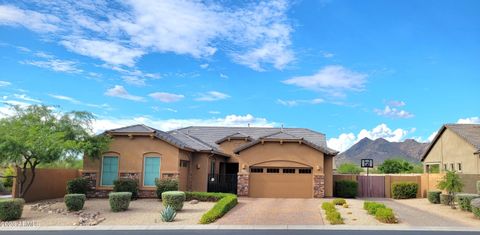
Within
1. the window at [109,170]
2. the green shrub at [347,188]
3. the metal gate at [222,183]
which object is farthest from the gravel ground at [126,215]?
the green shrub at [347,188]

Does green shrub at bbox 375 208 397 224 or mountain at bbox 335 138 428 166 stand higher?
mountain at bbox 335 138 428 166

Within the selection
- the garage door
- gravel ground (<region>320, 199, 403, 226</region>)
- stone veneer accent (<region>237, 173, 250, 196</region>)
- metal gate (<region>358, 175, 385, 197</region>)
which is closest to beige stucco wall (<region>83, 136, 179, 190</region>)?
stone veneer accent (<region>237, 173, 250, 196</region>)

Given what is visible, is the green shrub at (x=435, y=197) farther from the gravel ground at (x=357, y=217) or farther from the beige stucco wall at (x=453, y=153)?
the gravel ground at (x=357, y=217)

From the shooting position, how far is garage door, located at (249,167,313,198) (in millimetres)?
28844

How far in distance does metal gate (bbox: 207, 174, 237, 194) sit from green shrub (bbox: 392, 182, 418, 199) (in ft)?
36.1

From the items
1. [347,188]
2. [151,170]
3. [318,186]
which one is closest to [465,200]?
[318,186]

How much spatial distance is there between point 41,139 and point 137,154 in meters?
6.73

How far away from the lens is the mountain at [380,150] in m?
99.8

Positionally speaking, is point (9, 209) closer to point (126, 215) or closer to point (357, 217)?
point (126, 215)

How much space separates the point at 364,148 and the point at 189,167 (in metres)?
84.7

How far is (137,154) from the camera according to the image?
26594mm

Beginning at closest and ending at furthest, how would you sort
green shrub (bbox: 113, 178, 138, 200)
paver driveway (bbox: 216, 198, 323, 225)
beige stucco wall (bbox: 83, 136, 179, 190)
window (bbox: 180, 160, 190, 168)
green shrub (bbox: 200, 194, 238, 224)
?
green shrub (bbox: 200, 194, 238, 224) < paver driveway (bbox: 216, 198, 323, 225) < green shrub (bbox: 113, 178, 138, 200) < beige stucco wall (bbox: 83, 136, 179, 190) < window (bbox: 180, 160, 190, 168)

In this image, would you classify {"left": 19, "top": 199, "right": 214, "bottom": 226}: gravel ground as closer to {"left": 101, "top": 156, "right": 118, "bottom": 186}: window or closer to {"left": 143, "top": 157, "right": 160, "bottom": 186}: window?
{"left": 143, "top": 157, "right": 160, "bottom": 186}: window
